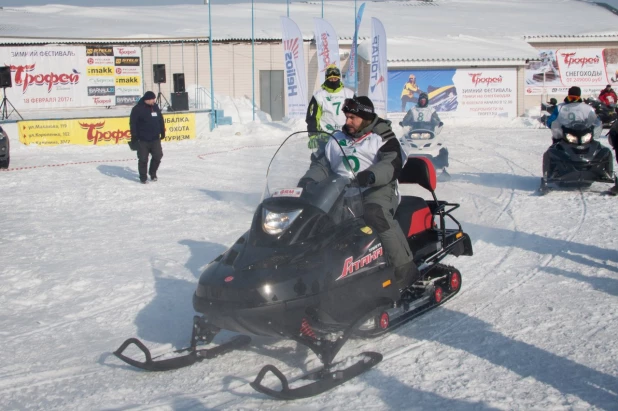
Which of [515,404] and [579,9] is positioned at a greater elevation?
[579,9]

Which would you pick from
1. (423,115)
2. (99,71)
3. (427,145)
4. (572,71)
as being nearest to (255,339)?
(427,145)

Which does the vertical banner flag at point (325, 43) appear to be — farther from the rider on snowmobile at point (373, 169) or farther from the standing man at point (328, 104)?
the rider on snowmobile at point (373, 169)

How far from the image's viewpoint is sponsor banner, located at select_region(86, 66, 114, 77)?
2491 centimetres

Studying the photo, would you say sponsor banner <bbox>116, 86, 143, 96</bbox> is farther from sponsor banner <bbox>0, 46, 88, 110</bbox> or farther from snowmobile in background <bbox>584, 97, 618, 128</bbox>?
snowmobile in background <bbox>584, 97, 618, 128</bbox>

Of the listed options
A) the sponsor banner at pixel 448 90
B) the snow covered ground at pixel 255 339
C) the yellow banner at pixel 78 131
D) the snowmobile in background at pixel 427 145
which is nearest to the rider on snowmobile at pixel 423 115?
the snowmobile in background at pixel 427 145

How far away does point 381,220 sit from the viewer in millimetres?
5156

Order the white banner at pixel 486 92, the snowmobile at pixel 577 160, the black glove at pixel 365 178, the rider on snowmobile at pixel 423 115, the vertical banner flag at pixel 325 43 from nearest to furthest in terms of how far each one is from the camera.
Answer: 1. the black glove at pixel 365 178
2. the snowmobile at pixel 577 160
3. the rider on snowmobile at pixel 423 115
4. the vertical banner flag at pixel 325 43
5. the white banner at pixel 486 92

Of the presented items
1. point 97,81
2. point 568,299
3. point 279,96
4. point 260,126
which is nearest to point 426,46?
point 279,96

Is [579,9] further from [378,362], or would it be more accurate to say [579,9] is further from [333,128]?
[378,362]

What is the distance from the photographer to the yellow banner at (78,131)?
17.6m

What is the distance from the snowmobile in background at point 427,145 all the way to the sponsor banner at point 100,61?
15553mm

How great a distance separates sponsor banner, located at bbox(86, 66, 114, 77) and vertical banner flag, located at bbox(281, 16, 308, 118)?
6967 mm

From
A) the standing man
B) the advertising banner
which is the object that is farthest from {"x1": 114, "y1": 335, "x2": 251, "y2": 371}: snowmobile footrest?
the advertising banner

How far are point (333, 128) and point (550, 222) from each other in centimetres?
296
